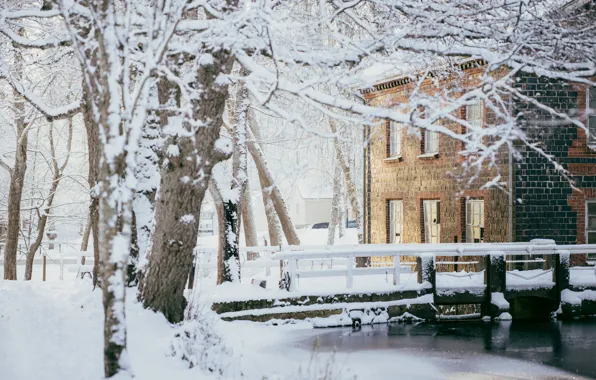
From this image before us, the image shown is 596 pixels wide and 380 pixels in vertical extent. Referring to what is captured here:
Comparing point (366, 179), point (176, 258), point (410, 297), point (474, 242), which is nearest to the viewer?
point (176, 258)

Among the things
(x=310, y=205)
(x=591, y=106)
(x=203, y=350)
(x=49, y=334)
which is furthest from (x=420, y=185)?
(x=310, y=205)

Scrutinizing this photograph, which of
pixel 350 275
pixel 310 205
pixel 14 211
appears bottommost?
pixel 350 275

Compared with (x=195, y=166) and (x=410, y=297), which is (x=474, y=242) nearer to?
(x=410, y=297)

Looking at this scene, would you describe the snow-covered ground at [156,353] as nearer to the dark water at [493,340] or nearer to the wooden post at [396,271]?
the dark water at [493,340]

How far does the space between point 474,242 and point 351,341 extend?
7215 millimetres

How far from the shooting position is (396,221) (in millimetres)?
23422

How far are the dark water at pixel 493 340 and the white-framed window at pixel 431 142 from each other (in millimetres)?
6893

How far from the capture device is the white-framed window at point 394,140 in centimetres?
2324

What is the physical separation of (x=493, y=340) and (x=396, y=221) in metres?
9.60

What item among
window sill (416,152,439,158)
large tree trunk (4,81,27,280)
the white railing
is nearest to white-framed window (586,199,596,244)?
the white railing

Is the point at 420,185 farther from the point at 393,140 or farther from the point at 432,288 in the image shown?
the point at 432,288

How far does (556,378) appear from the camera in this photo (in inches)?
429

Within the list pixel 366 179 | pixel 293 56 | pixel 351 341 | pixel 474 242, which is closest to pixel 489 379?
pixel 351 341

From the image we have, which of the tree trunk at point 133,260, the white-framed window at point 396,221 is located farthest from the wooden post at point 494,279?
the tree trunk at point 133,260
